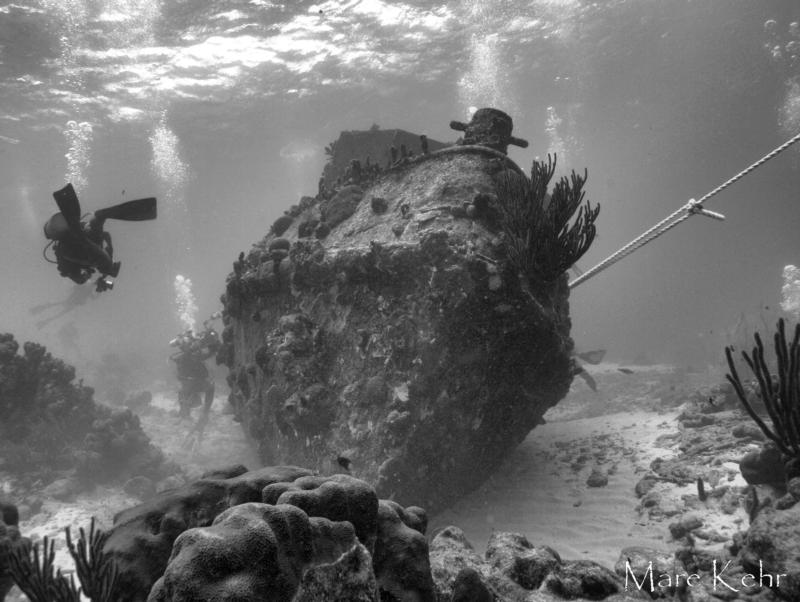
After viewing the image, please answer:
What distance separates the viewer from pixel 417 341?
546 cm

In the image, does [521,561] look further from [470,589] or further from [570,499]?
[570,499]

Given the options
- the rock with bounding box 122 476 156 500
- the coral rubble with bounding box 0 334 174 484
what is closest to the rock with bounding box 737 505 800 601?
the rock with bounding box 122 476 156 500

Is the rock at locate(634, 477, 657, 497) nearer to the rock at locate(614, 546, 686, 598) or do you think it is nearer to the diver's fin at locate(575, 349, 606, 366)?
the rock at locate(614, 546, 686, 598)

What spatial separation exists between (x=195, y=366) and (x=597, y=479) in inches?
470

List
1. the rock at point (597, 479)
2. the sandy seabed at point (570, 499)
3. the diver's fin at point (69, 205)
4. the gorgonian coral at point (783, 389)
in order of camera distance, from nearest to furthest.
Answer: the gorgonian coral at point (783, 389)
the sandy seabed at point (570, 499)
the rock at point (597, 479)
the diver's fin at point (69, 205)

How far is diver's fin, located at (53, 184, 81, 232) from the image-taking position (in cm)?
612

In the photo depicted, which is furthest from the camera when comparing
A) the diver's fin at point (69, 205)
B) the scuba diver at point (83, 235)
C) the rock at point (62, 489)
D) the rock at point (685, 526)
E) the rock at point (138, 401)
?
the rock at point (138, 401)

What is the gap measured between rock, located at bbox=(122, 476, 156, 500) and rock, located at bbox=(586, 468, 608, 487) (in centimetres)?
889

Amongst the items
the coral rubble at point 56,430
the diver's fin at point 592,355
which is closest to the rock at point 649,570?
the diver's fin at point 592,355

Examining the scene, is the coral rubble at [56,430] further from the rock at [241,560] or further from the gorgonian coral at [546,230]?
the rock at [241,560]

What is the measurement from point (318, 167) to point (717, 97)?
35.8 m

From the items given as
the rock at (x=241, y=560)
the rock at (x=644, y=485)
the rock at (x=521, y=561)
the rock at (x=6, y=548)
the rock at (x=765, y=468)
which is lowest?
the rock at (x=644, y=485)

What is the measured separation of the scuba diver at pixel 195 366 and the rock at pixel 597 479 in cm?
1082

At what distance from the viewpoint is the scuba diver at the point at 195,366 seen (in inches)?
526
